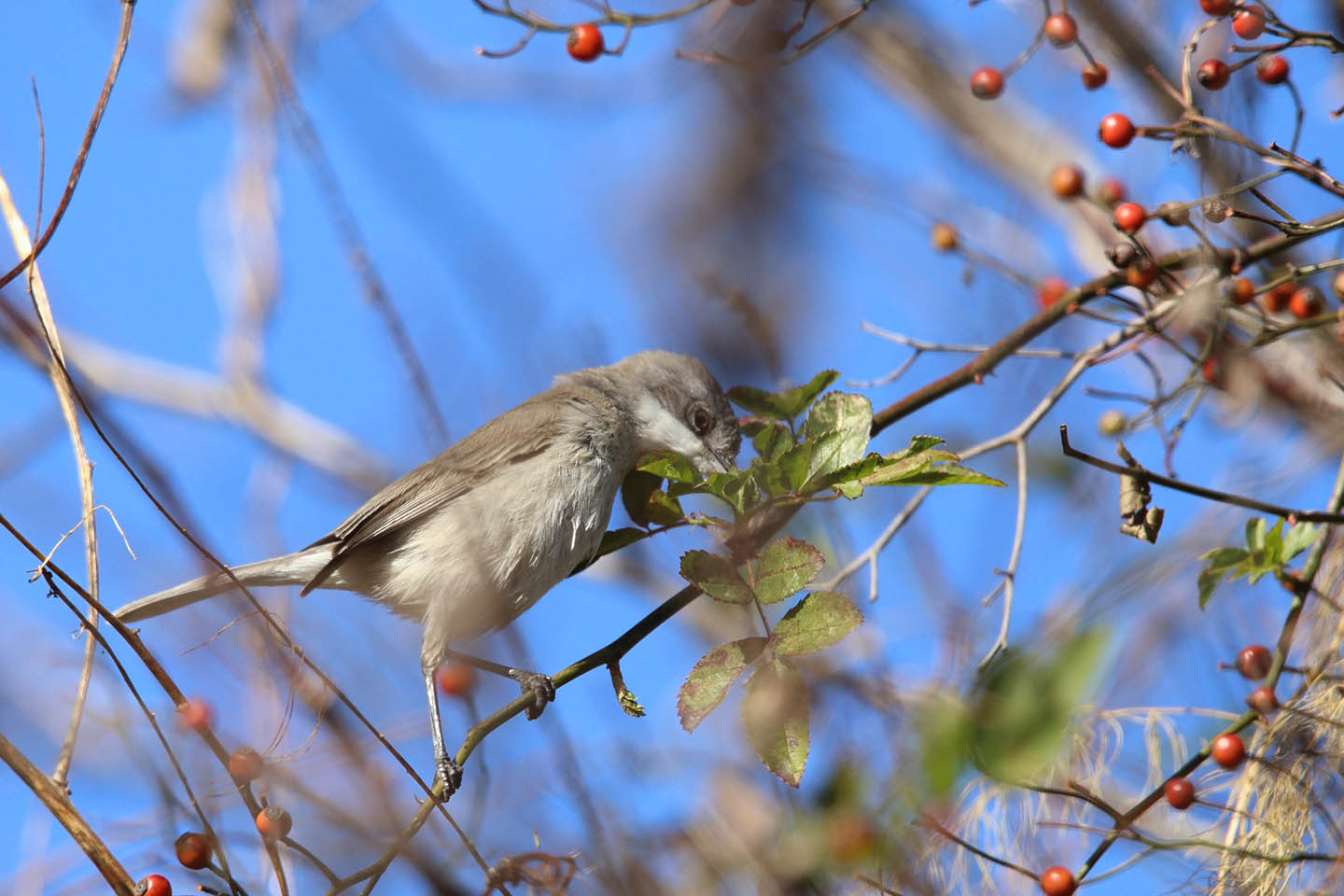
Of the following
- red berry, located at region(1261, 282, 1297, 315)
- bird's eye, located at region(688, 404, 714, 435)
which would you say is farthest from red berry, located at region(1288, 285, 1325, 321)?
bird's eye, located at region(688, 404, 714, 435)

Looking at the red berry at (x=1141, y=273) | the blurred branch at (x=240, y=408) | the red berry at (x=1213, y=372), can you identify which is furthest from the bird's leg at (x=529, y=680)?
the blurred branch at (x=240, y=408)

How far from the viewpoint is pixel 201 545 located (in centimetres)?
179

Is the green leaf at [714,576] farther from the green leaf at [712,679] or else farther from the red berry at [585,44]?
the red berry at [585,44]

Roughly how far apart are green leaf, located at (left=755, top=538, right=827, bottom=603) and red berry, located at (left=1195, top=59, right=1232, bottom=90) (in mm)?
1482

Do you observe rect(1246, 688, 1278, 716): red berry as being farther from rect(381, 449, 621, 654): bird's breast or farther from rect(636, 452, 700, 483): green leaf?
rect(381, 449, 621, 654): bird's breast

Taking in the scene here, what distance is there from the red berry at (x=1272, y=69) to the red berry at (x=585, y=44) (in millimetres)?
1689

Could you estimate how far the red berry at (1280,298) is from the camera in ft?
10.5

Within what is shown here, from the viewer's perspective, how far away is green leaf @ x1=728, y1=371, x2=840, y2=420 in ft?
9.29

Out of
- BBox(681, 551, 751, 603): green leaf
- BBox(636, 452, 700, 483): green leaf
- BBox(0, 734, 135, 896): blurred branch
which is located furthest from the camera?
BBox(636, 452, 700, 483): green leaf

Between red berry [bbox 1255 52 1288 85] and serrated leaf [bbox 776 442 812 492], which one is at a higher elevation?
red berry [bbox 1255 52 1288 85]

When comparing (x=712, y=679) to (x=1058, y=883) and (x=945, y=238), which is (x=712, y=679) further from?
(x=945, y=238)

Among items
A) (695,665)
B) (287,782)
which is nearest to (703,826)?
(695,665)

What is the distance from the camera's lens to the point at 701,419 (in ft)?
15.1

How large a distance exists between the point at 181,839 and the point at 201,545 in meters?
0.71
